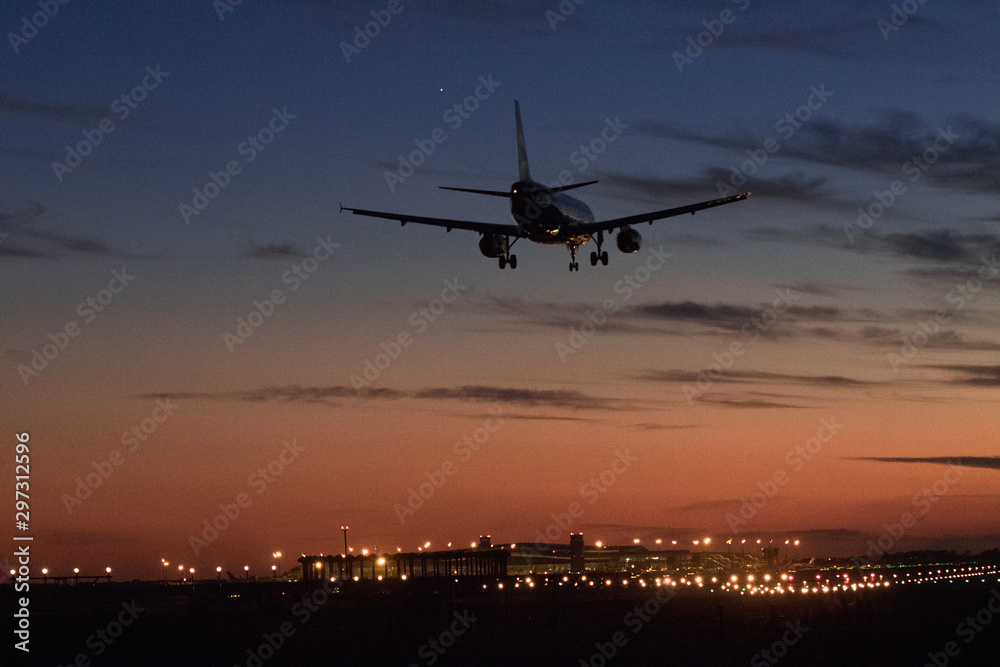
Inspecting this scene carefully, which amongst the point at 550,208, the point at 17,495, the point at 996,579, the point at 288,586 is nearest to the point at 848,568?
the point at 996,579

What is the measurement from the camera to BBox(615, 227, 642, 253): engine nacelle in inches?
3130

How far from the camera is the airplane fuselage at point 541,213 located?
241 ft

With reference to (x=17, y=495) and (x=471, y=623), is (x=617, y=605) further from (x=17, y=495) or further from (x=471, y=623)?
(x=17, y=495)

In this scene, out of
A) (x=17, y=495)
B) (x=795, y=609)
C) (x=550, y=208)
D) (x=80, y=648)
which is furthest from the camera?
(x=795, y=609)

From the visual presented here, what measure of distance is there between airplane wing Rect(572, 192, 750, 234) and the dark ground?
36.2 meters

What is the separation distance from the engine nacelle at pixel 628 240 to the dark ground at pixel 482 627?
3378 cm

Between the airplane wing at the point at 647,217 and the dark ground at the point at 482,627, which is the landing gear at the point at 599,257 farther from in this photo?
the dark ground at the point at 482,627

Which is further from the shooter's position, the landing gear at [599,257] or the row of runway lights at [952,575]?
the row of runway lights at [952,575]

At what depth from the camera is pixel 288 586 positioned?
4656 inches

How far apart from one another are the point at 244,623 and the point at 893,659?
203 feet
